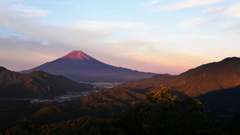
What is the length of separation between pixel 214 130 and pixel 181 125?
14.8 ft

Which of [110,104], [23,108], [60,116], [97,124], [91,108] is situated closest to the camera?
[97,124]

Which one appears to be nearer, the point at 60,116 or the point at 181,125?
the point at 181,125

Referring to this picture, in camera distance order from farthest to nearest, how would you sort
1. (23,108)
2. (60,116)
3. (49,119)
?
(23,108), (60,116), (49,119)

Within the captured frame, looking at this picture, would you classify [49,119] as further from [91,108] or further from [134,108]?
[134,108]

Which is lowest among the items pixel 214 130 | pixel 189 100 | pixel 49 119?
pixel 49 119

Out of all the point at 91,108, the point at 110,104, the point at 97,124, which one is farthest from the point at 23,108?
the point at 97,124

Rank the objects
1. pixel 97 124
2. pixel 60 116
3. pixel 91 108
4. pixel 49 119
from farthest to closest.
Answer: pixel 91 108
pixel 60 116
pixel 49 119
pixel 97 124

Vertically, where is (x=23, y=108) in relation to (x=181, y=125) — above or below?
below

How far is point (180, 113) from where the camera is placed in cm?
3064

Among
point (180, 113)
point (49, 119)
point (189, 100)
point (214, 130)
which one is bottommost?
point (49, 119)

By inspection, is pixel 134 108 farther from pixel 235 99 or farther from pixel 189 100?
pixel 235 99

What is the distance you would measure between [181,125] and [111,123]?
1040 centimetres

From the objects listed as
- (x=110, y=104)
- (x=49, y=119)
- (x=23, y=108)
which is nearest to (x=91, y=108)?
(x=110, y=104)

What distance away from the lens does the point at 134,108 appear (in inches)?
1140
